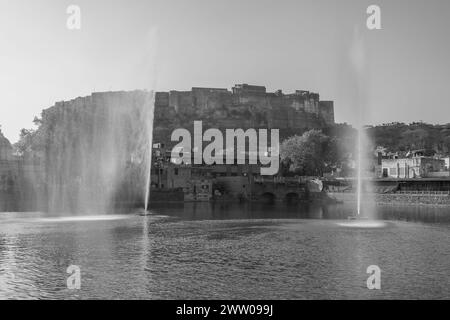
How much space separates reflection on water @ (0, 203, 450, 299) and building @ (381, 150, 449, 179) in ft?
270

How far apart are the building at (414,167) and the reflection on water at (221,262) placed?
8230 cm

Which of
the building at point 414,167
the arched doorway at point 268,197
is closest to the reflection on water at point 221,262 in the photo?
the arched doorway at point 268,197

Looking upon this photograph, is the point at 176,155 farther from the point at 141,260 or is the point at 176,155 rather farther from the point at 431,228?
the point at 141,260

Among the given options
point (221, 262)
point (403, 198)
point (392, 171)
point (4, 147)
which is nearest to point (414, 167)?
point (392, 171)

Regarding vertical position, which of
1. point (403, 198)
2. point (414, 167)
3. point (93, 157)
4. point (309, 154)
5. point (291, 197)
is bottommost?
point (291, 197)

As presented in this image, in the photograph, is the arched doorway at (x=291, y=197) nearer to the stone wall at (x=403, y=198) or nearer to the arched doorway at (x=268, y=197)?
the arched doorway at (x=268, y=197)

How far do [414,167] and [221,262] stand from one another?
10798cm

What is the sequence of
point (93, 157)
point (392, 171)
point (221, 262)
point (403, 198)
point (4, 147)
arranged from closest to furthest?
point (221, 262), point (93, 157), point (403, 198), point (4, 147), point (392, 171)

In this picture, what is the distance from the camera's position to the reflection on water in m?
20.2

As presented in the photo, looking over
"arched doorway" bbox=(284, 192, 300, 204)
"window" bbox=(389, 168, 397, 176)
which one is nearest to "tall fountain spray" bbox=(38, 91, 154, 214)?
"arched doorway" bbox=(284, 192, 300, 204)

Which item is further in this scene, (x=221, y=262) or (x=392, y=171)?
(x=392, y=171)

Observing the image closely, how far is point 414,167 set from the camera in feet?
402

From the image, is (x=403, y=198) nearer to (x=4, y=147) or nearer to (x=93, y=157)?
(x=93, y=157)
